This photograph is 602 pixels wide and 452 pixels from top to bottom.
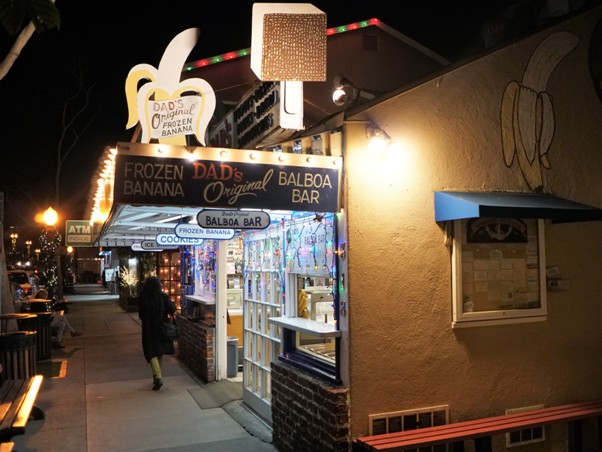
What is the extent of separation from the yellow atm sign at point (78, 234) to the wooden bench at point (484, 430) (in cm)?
1630

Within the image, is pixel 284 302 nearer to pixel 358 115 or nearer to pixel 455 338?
pixel 455 338

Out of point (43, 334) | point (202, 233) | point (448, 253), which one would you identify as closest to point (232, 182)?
point (448, 253)

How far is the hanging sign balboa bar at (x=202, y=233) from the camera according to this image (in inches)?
336

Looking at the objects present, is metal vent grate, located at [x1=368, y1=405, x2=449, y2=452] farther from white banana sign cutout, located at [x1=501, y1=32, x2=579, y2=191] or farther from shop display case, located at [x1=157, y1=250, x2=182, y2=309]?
shop display case, located at [x1=157, y1=250, x2=182, y2=309]

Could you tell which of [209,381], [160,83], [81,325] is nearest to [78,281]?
[81,325]

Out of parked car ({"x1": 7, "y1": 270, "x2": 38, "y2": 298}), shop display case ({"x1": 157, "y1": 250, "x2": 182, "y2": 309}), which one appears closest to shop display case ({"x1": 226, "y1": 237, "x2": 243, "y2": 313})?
shop display case ({"x1": 157, "y1": 250, "x2": 182, "y2": 309})

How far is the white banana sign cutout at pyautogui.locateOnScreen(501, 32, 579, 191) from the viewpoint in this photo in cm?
578

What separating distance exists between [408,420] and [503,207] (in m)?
2.11

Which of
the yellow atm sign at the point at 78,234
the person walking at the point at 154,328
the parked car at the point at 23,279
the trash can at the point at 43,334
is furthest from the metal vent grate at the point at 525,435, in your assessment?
the parked car at the point at 23,279

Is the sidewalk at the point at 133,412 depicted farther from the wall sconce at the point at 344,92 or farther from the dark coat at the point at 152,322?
the wall sconce at the point at 344,92

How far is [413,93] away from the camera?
207 inches

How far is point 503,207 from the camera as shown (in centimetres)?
488

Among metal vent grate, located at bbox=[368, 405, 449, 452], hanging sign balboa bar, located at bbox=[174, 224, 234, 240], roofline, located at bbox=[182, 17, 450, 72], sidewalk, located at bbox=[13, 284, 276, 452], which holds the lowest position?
sidewalk, located at bbox=[13, 284, 276, 452]

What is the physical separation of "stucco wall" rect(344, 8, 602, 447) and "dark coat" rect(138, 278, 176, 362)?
524 centimetres
